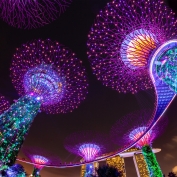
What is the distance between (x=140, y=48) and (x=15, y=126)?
14.2 m

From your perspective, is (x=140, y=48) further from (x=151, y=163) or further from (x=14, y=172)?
(x=151, y=163)

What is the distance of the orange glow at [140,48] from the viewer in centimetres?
1531

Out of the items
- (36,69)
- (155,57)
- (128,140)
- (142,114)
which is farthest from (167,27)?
(128,140)

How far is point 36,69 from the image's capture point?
19172 millimetres

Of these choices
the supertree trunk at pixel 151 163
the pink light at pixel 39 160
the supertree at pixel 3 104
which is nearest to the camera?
the supertree at pixel 3 104

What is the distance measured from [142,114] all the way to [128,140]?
244 inches

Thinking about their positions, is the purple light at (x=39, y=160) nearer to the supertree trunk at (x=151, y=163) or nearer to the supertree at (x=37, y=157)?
the supertree at (x=37, y=157)

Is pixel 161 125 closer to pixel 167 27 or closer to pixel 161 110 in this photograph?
pixel 161 110

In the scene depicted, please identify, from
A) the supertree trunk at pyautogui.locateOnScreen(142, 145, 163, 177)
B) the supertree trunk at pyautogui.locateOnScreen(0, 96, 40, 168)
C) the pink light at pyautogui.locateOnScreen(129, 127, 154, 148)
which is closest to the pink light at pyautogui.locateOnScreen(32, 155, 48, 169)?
the pink light at pyautogui.locateOnScreen(129, 127, 154, 148)

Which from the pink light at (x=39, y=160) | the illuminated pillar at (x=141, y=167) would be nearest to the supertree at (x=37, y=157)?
the pink light at (x=39, y=160)

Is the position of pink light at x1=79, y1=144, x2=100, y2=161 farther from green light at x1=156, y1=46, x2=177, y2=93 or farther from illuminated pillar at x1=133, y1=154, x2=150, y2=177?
green light at x1=156, y1=46, x2=177, y2=93

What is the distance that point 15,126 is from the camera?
1781 cm

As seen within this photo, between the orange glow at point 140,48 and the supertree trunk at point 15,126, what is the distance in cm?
1157

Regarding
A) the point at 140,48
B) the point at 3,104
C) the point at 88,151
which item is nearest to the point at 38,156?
the point at 88,151
